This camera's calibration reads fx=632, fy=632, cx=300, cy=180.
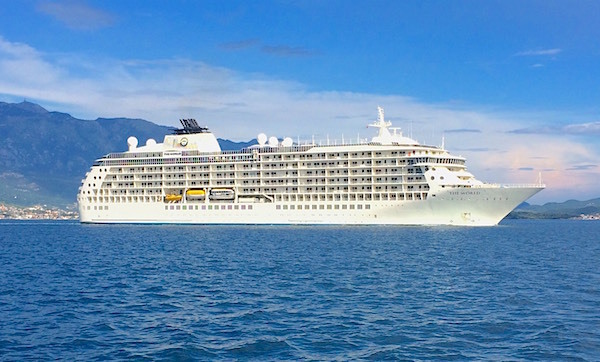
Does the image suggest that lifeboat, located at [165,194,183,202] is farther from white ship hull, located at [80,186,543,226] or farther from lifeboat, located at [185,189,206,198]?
lifeboat, located at [185,189,206,198]

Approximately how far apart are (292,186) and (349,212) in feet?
34.3

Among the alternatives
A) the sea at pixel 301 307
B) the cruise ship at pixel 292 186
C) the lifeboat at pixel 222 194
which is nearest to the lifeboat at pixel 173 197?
the cruise ship at pixel 292 186

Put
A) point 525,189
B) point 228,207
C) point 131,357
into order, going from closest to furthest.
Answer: point 131,357, point 525,189, point 228,207

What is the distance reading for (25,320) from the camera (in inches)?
899

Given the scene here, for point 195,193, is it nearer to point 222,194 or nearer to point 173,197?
point 173,197

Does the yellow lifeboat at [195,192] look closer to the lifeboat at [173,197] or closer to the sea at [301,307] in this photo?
the lifeboat at [173,197]

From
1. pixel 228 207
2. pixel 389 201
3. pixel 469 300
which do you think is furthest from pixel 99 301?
pixel 228 207

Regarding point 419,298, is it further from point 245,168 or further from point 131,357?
point 245,168

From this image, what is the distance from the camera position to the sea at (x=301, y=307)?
62.1 feet

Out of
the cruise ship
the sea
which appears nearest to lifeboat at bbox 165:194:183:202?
the cruise ship

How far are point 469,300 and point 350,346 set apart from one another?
29.8ft

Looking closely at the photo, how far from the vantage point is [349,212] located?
86875mm

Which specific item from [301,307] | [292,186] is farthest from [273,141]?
[301,307]

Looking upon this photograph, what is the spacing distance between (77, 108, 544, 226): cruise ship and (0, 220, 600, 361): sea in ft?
118
